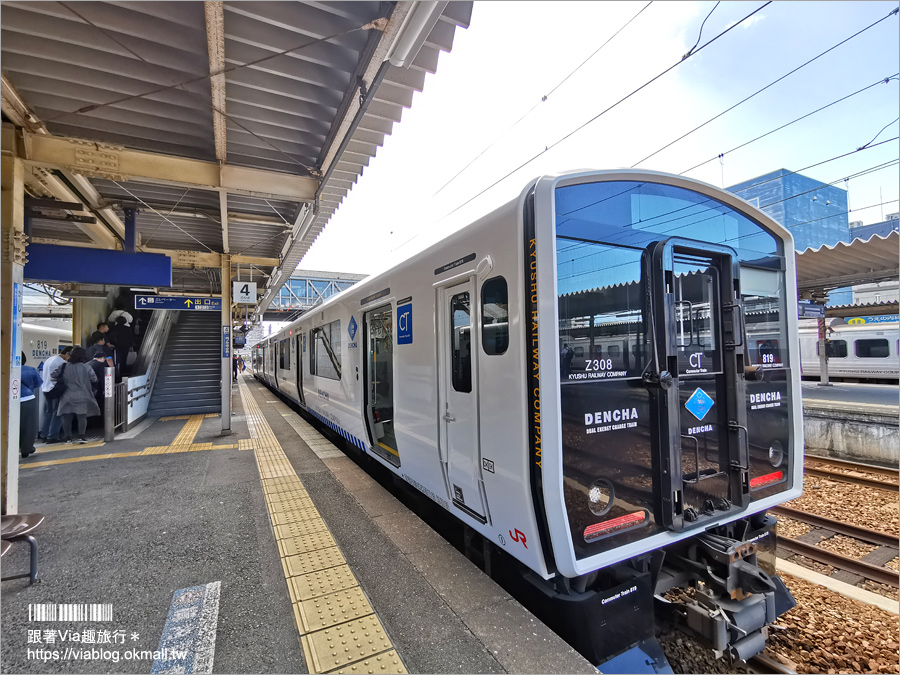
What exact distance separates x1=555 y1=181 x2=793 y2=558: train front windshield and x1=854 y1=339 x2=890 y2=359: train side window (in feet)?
62.9

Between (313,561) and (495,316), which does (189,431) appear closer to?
(313,561)

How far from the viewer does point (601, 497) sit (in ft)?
7.65

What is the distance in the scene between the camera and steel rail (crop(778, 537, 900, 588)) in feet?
12.3

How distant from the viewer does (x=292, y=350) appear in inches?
416

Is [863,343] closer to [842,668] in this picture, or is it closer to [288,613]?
[842,668]

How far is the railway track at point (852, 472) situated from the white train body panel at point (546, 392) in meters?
4.59

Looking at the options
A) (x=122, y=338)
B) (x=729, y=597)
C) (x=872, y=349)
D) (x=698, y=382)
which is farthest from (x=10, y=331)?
(x=872, y=349)

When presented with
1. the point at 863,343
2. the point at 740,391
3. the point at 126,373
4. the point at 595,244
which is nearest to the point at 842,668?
the point at 740,391

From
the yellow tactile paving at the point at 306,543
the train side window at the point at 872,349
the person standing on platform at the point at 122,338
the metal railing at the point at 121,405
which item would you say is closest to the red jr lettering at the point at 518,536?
the yellow tactile paving at the point at 306,543

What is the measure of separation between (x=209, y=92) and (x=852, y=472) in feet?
33.5

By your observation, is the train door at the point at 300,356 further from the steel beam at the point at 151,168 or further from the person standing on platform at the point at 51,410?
the person standing on platform at the point at 51,410

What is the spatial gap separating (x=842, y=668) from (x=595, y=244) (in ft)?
10.8

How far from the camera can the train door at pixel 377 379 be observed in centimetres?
471

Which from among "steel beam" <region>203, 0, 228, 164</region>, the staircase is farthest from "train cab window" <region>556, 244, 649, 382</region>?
the staircase
